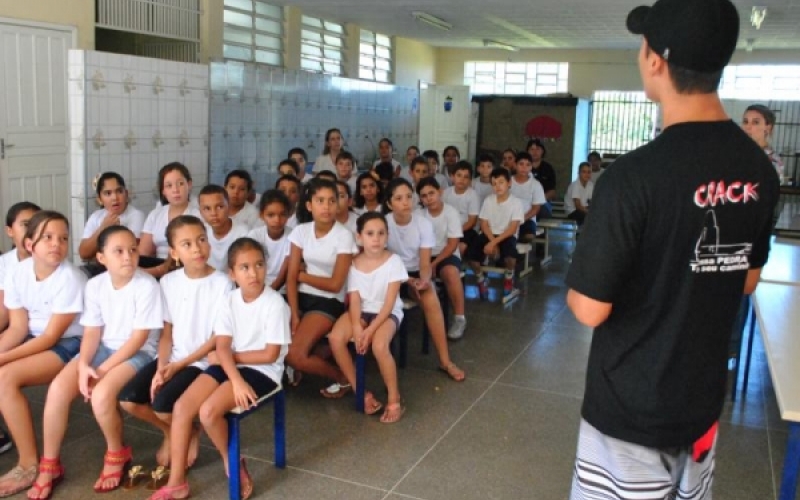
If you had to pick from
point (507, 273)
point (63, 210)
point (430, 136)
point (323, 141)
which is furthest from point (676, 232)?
point (430, 136)

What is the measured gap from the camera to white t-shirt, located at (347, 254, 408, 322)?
4.00m

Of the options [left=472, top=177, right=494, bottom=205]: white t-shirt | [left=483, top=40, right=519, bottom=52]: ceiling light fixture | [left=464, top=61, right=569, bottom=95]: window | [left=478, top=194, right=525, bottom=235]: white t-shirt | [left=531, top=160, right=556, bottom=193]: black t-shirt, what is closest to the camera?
[left=478, top=194, right=525, bottom=235]: white t-shirt

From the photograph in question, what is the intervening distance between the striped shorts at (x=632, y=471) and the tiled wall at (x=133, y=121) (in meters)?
5.19

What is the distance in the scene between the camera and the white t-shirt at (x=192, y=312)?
3.18m

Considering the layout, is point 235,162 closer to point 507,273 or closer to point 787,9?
point 507,273

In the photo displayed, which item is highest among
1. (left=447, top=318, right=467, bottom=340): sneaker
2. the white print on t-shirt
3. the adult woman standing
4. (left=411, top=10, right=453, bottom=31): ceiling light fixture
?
(left=411, top=10, right=453, bottom=31): ceiling light fixture

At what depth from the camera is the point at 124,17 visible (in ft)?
23.4

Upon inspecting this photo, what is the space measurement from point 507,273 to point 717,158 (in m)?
4.93

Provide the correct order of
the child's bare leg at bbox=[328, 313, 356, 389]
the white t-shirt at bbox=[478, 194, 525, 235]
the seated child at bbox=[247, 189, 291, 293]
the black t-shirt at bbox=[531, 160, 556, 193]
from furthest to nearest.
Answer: the black t-shirt at bbox=[531, 160, 556, 193] < the white t-shirt at bbox=[478, 194, 525, 235] < the seated child at bbox=[247, 189, 291, 293] < the child's bare leg at bbox=[328, 313, 356, 389]

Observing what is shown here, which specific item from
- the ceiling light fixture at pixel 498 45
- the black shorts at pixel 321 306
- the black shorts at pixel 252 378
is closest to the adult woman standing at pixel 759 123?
the black shorts at pixel 321 306

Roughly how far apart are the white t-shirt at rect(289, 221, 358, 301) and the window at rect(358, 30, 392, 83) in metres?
7.60

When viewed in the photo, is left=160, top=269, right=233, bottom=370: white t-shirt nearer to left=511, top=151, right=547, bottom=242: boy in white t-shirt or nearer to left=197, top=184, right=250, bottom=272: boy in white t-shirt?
left=197, top=184, right=250, bottom=272: boy in white t-shirt

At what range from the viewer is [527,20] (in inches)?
389

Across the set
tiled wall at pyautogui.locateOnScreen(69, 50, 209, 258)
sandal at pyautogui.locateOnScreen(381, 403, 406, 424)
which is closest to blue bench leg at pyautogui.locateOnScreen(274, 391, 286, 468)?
sandal at pyautogui.locateOnScreen(381, 403, 406, 424)
